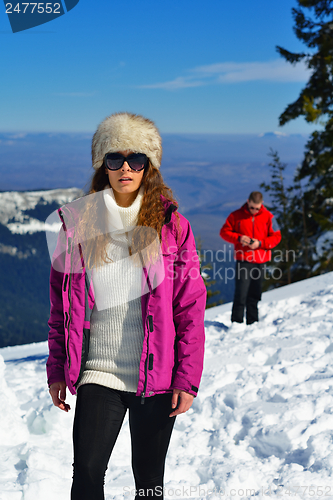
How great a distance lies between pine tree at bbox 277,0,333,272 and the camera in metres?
16.5

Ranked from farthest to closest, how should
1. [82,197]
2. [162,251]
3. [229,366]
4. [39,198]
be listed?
1. [39,198]
2. [229,366]
3. [82,197]
4. [162,251]

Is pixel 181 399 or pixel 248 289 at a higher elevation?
pixel 181 399

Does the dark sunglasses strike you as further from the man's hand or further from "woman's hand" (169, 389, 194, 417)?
the man's hand

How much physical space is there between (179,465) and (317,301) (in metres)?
5.01

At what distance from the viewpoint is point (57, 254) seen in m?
2.06

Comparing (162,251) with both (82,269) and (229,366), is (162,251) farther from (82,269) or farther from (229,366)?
(229,366)

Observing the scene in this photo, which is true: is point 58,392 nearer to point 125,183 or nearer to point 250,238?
point 125,183

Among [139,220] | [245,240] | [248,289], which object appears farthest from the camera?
[248,289]

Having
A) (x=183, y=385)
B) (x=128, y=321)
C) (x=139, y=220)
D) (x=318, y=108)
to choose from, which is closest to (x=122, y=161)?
(x=139, y=220)

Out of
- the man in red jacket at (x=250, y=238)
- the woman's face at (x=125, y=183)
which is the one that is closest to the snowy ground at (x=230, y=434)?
the man in red jacket at (x=250, y=238)

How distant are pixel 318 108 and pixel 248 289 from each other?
13027 millimetres

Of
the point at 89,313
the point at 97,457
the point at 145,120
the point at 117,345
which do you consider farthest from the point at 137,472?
the point at 145,120

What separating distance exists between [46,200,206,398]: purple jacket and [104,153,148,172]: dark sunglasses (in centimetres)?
28

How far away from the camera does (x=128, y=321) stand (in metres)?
2.00
